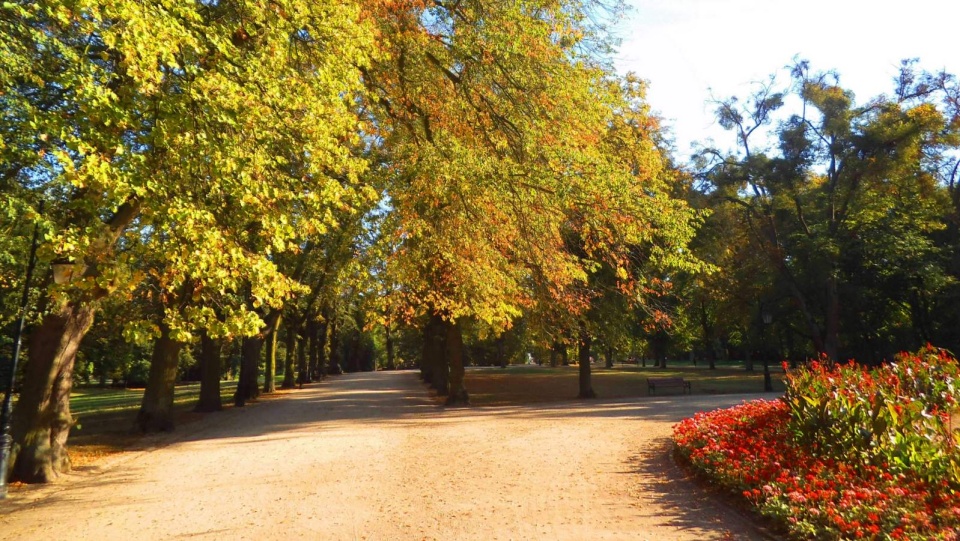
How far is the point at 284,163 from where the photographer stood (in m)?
8.23

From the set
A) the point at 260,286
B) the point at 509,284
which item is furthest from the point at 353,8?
the point at 509,284

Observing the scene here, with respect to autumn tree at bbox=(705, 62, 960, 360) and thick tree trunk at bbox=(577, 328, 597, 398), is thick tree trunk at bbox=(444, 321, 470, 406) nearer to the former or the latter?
thick tree trunk at bbox=(577, 328, 597, 398)

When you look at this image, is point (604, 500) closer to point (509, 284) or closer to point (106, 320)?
point (509, 284)

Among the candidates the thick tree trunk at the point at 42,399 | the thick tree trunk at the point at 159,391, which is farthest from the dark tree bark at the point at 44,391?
the thick tree trunk at the point at 159,391

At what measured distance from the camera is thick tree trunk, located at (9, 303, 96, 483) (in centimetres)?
913

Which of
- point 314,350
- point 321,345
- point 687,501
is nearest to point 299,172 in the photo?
point 687,501

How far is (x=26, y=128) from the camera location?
648 cm

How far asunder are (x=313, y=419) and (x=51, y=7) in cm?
1276

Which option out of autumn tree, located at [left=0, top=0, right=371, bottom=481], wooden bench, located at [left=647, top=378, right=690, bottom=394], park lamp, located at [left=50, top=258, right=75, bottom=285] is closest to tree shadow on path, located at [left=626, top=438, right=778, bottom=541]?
autumn tree, located at [left=0, top=0, right=371, bottom=481]

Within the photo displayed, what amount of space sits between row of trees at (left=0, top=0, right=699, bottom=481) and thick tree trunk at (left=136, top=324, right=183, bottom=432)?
0.05 m

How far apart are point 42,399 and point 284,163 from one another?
555 cm

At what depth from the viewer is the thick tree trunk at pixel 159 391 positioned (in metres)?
14.8

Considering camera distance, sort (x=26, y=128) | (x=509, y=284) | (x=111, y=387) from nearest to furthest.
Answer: (x=26, y=128) → (x=509, y=284) → (x=111, y=387)

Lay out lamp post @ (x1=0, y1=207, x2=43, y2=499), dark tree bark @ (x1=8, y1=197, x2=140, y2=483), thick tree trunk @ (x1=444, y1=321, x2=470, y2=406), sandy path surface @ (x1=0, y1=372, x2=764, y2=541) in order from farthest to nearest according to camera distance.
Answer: thick tree trunk @ (x1=444, y1=321, x2=470, y2=406) < dark tree bark @ (x1=8, y1=197, x2=140, y2=483) < lamp post @ (x1=0, y1=207, x2=43, y2=499) < sandy path surface @ (x1=0, y1=372, x2=764, y2=541)
